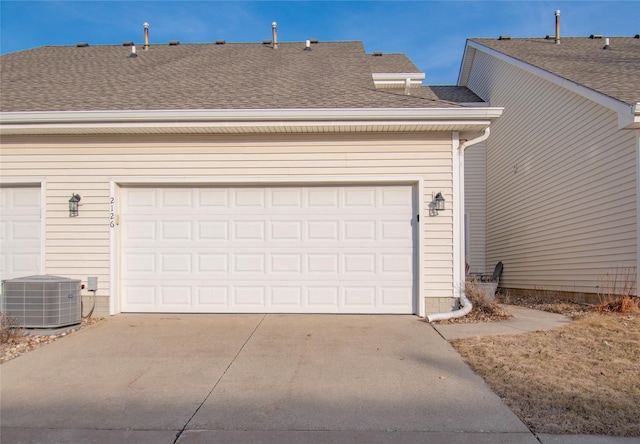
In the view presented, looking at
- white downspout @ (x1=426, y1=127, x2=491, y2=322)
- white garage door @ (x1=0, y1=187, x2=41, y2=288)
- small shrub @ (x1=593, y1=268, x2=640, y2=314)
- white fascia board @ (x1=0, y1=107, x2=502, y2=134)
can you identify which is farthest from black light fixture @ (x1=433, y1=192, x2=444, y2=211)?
white garage door @ (x1=0, y1=187, x2=41, y2=288)

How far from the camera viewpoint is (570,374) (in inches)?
205

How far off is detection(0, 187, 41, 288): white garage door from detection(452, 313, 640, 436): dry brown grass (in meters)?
6.93

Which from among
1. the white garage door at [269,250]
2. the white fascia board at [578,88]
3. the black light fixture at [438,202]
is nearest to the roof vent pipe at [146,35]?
the white garage door at [269,250]

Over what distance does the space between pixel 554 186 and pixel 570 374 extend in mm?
7386

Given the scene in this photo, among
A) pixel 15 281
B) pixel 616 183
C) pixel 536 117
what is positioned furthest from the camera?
pixel 536 117

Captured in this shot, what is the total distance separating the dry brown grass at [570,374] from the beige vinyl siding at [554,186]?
2887 millimetres

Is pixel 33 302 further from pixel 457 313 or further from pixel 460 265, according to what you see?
pixel 460 265

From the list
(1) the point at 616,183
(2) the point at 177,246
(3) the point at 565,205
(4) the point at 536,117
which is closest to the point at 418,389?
(2) the point at 177,246

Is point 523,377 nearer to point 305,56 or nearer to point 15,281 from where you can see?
point 15,281

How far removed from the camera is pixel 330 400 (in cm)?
477

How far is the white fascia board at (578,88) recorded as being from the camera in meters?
8.53

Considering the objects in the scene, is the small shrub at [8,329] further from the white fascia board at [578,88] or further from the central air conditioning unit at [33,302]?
the white fascia board at [578,88]

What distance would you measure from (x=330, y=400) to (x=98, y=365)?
2867 mm

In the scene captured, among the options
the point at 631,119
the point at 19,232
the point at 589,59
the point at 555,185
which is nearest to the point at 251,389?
the point at 19,232
